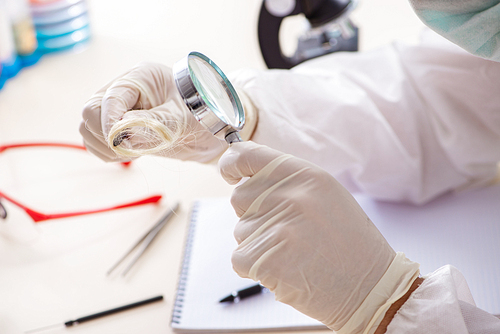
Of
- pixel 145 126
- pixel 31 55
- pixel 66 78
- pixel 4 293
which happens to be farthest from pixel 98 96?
pixel 31 55

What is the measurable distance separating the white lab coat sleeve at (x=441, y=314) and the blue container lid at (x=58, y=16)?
1.32 metres

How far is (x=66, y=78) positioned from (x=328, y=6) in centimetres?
81

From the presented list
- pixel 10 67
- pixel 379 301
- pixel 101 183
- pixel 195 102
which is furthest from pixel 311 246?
pixel 10 67

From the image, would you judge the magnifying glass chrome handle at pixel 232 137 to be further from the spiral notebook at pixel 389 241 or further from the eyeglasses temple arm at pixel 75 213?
the eyeglasses temple arm at pixel 75 213

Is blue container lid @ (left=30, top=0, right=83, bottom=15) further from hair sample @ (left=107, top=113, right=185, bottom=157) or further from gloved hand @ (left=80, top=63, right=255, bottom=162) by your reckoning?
hair sample @ (left=107, top=113, right=185, bottom=157)

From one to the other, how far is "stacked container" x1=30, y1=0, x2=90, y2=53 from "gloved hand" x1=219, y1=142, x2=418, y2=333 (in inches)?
43.6

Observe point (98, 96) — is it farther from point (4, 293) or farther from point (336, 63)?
point (336, 63)

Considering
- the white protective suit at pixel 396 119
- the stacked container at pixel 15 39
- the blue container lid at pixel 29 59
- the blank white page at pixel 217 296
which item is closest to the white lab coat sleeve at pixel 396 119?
the white protective suit at pixel 396 119

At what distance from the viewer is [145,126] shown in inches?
23.0

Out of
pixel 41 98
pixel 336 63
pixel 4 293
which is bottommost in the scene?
pixel 4 293

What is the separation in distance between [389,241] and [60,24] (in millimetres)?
1212

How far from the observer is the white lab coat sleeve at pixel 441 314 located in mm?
516

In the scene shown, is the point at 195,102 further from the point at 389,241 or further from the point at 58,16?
the point at 58,16

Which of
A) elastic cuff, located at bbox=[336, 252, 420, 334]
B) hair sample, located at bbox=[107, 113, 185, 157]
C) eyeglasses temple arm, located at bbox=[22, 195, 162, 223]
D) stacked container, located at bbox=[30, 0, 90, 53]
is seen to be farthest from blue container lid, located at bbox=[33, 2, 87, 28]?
elastic cuff, located at bbox=[336, 252, 420, 334]
